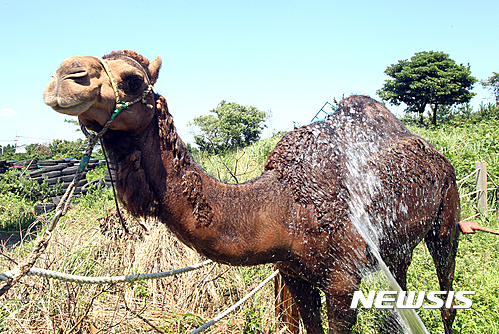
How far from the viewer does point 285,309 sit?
3.46m

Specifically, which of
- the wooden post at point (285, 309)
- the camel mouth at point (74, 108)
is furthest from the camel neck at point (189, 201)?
the wooden post at point (285, 309)

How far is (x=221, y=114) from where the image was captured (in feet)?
85.0

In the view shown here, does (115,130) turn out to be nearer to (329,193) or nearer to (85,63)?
(85,63)

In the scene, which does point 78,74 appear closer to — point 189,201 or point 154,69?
point 154,69

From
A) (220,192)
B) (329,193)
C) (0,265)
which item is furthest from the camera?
(0,265)

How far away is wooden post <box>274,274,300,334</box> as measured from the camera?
11.2 feet

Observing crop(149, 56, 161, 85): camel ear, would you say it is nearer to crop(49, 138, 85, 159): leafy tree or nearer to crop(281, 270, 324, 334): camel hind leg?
crop(281, 270, 324, 334): camel hind leg

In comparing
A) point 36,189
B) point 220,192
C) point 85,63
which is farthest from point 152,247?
point 36,189

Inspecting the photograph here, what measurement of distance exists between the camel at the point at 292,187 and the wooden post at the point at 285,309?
481 mm

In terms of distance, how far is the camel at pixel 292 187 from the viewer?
1846 mm

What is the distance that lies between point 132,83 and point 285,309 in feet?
8.69

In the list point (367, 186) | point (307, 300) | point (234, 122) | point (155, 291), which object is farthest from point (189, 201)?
point (234, 122)

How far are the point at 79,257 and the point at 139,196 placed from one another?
2.94m

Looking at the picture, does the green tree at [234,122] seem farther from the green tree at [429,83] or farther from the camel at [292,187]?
the camel at [292,187]
